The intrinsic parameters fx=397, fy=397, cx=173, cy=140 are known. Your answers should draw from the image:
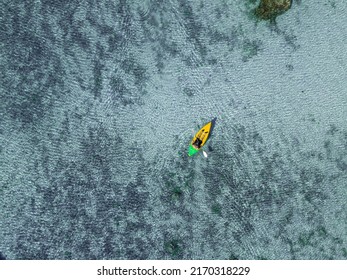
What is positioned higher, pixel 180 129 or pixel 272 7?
pixel 272 7

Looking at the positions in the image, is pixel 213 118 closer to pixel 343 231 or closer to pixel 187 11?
pixel 187 11

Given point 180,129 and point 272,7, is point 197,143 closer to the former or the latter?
point 180,129

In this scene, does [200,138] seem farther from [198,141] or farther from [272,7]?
[272,7]

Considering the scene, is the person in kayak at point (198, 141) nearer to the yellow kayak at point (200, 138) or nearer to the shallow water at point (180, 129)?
the yellow kayak at point (200, 138)

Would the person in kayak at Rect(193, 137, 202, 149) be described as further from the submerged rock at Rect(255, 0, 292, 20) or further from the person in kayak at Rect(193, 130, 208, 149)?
the submerged rock at Rect(255, 0, 292, 20)

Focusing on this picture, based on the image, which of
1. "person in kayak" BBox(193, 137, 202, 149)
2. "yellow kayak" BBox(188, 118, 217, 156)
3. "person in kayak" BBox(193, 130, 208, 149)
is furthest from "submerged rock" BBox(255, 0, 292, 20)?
"person in kayak" BBox(193, 137, 202, 149)

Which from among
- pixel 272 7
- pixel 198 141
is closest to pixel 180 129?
pixel 198 141
